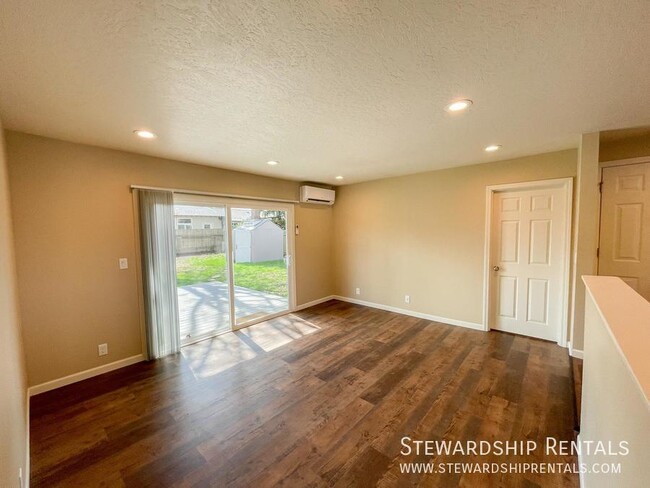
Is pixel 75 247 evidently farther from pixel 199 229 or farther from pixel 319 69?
pixel 319 69

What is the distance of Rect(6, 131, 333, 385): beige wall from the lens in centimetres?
233

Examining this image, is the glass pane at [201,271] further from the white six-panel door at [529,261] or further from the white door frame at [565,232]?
the white six-panel door at [529,261]

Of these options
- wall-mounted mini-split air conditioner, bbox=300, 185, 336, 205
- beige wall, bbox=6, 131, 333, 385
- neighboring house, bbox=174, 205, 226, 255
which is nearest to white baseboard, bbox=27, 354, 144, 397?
beige wall, bbox=6, 131, 333, 385

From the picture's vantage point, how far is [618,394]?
0.88 m

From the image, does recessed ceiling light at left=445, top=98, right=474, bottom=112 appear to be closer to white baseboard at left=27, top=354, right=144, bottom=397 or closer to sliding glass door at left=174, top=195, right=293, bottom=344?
sliding glass door at left=174, top=195, right=293, bottom=344

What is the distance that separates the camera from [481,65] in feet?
4.74

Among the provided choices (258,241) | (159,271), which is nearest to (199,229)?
(159,271)

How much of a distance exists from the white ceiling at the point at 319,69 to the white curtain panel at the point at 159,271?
0.77 meters


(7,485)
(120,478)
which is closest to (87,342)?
(120,478)

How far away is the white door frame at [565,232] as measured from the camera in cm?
310

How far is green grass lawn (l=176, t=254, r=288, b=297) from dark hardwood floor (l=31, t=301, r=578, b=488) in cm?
99

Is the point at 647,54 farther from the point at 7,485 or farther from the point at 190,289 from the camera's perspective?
the point at 190,289

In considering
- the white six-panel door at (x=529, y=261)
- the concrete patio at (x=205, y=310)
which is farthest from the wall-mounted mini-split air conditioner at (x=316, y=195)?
the white six-panel door at (x=529, y=261)

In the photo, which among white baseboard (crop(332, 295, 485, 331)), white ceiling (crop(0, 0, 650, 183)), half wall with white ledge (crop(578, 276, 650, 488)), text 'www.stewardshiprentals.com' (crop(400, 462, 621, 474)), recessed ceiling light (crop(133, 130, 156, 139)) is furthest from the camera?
white baseboard (crop(332, 295, 485, 331))
